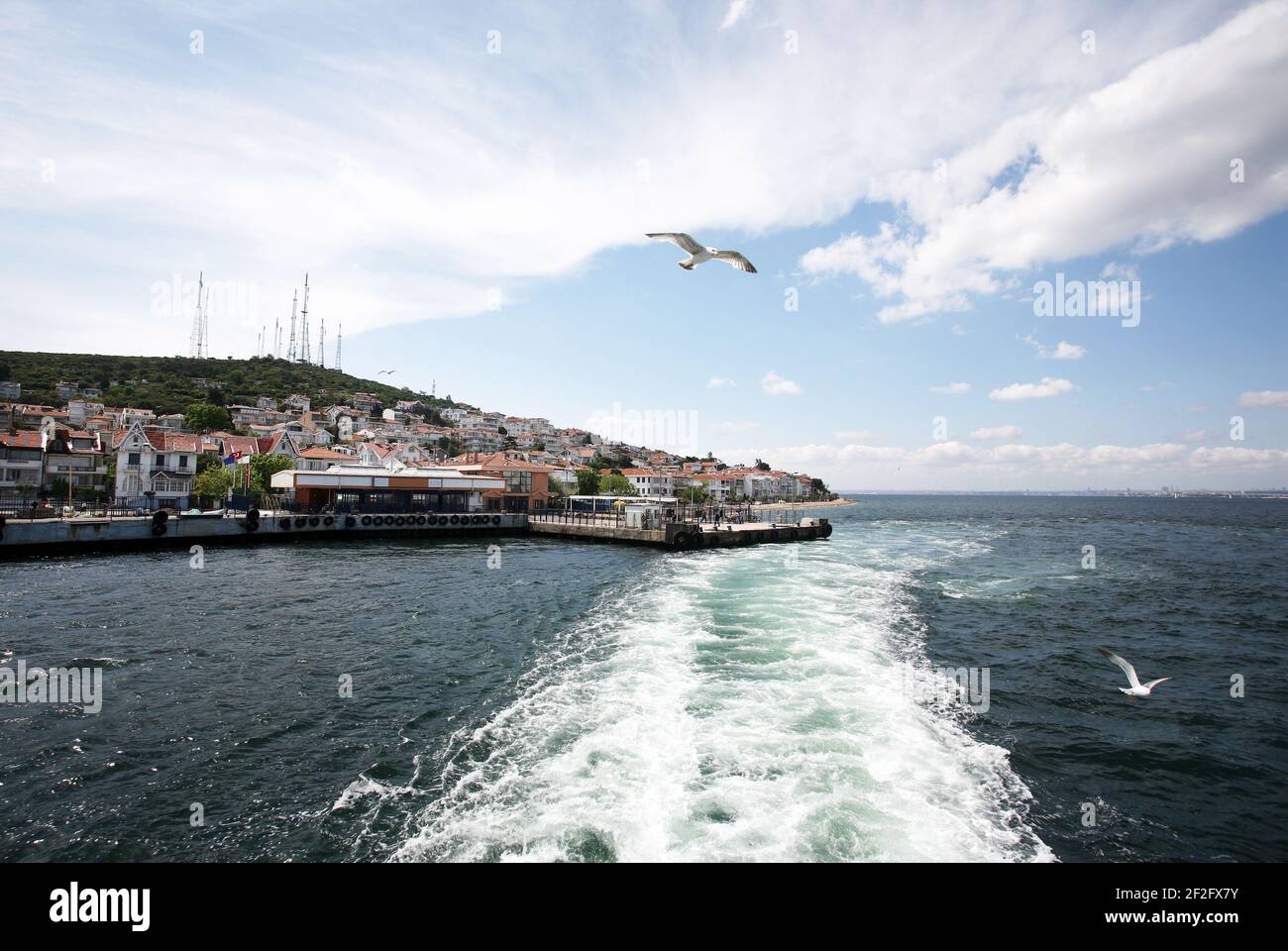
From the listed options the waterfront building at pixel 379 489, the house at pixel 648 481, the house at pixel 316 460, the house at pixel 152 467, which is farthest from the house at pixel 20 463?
the house at pixel 648 481

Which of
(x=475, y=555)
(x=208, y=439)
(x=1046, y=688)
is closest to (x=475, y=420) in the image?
(x=208, y=439)

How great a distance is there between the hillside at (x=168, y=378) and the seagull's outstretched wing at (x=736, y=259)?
12093cm

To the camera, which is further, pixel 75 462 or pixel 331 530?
pixel 75 462

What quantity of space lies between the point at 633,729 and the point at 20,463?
65800 millimetres

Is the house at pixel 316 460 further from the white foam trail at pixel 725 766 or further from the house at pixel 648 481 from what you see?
the white foam trail at pixel 725 766

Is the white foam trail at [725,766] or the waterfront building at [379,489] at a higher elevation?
the waterfront building at [379,489]

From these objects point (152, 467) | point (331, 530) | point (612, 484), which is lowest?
point (331, 530)

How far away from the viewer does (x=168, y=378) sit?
130 metres

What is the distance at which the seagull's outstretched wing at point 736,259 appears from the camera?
13203 millimetres

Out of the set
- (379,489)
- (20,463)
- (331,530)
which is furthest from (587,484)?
(20,463)

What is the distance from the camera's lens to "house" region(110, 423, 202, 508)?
53.2m

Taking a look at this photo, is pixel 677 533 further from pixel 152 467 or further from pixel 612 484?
pixel 152 467

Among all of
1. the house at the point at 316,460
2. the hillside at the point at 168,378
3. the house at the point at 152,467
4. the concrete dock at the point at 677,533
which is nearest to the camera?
the concrete dock at the point at 677,533
